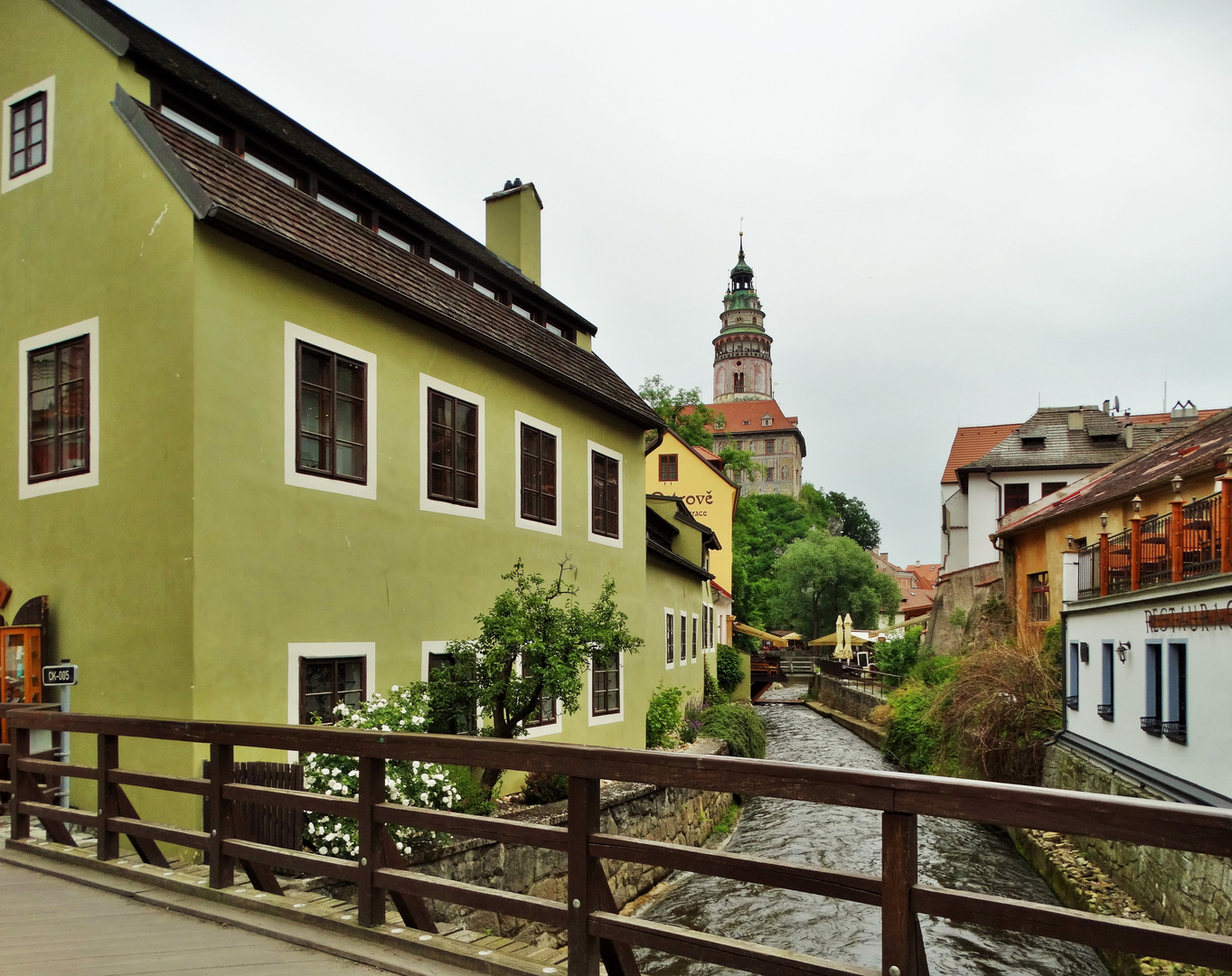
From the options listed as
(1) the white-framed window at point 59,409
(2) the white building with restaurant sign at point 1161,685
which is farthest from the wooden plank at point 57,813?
(2) the white building with restaurant sign at point 1161,685

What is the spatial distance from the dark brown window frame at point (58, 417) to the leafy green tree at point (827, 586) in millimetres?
63165

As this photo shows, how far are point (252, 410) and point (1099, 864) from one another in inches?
485

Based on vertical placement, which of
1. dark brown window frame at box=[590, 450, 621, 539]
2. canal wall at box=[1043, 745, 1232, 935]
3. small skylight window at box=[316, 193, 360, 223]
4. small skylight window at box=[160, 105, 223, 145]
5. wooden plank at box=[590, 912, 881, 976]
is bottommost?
canal wall at box=[1043, 745, 1232, 935]

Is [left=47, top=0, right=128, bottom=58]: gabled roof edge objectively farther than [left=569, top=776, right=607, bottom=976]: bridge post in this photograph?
Yes

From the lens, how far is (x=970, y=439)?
50281 millimetres

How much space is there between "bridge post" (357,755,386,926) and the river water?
3720mm

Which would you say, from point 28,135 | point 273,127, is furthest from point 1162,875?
point 28,135

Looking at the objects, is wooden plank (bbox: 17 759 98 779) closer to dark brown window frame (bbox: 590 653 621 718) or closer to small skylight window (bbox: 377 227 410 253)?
small skylight window (bbox: 377 227 410 253)

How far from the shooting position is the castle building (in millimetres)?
121812

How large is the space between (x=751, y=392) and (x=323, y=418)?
407ft

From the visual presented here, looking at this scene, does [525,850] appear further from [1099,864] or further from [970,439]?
[970,439]

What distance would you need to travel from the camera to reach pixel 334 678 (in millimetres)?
9773

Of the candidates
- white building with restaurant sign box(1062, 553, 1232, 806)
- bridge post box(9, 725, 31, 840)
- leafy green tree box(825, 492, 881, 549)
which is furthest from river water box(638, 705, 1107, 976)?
leafy green tree box(825, 492, 881, 549)

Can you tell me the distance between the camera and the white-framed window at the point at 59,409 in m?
9.22
